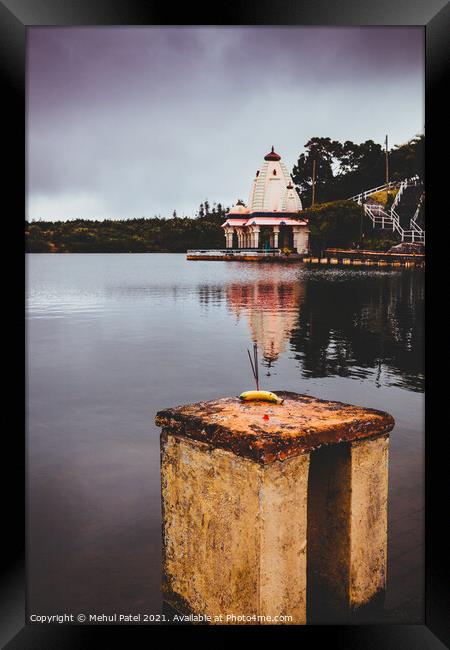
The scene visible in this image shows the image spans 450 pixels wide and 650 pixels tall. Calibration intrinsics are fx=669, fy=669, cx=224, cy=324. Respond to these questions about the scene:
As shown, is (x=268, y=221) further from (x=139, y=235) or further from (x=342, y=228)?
(x=139, y=235)

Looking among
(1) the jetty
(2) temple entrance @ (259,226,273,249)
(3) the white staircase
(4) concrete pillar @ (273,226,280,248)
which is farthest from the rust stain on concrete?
(2) temple entrance @ (259,226,273,249)

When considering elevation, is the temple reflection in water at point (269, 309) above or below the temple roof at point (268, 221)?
below

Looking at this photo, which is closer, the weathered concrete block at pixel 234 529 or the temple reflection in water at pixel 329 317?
the weathered concrete block at pixel 234 529

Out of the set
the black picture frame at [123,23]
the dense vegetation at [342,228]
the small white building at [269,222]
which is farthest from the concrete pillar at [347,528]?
the dense vegetation at [342,228]

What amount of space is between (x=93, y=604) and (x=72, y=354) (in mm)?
1472

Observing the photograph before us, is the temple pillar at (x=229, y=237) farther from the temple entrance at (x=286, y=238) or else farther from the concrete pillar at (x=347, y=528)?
the concrete pillar at (x=347, y=528)

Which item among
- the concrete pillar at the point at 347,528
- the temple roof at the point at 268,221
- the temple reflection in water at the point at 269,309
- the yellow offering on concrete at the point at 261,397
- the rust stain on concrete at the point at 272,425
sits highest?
the temple roof at the point at 268,221

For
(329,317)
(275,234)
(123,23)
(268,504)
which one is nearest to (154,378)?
(275,234)

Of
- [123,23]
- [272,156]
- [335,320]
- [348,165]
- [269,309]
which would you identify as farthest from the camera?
[335,320]

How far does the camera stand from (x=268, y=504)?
1.62m

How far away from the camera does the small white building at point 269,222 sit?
4.72 m

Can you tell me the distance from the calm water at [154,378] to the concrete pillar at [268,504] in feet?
1.68

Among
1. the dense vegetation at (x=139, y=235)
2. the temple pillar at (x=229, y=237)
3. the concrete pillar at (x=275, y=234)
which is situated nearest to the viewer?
the dense vegetation at (x=139, y=235)

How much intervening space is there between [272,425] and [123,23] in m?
1.57
